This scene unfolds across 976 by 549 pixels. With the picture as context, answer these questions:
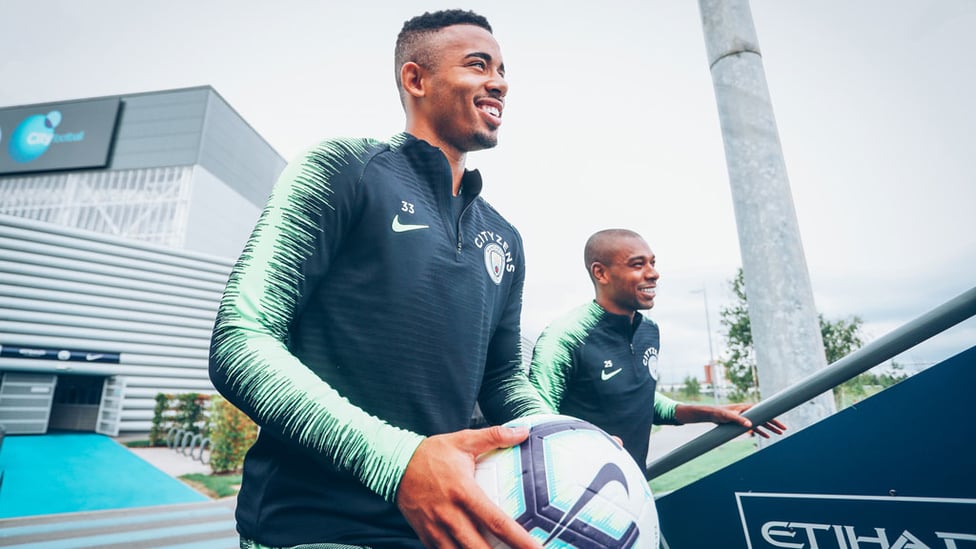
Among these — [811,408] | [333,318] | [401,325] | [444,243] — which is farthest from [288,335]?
[811,408]

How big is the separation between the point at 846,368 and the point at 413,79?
1.79 m

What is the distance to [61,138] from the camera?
48594 millimetres

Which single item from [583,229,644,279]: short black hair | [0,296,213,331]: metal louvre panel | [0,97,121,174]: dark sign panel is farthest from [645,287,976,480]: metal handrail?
[0,97,121,174]: dark sign panel

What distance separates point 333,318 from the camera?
3.59ft

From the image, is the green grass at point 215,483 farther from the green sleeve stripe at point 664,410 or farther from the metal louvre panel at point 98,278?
the metal louvre panel at point 98,278

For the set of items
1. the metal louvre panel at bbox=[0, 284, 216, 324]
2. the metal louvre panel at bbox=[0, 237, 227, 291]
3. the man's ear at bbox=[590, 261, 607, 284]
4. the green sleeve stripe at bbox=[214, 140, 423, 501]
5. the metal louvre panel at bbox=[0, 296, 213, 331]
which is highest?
the metal louvre panel at bbox=[0, 237, 227, 291]

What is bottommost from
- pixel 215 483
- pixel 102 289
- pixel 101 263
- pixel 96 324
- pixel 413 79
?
pixel 215 483

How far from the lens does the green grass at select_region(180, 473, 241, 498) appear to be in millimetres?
11438

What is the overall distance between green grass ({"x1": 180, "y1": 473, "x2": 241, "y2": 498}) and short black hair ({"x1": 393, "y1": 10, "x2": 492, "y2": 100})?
482 inches

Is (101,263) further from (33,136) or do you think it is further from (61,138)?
(33,136)

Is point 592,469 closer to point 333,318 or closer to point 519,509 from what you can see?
point 519,509

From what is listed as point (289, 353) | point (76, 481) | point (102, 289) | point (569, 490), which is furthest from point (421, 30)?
point (102, 289)

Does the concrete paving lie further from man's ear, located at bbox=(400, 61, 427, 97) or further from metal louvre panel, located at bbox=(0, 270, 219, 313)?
man's ear, located at bbox=(400, 61, 427, 97)

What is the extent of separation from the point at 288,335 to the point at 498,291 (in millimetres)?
630
